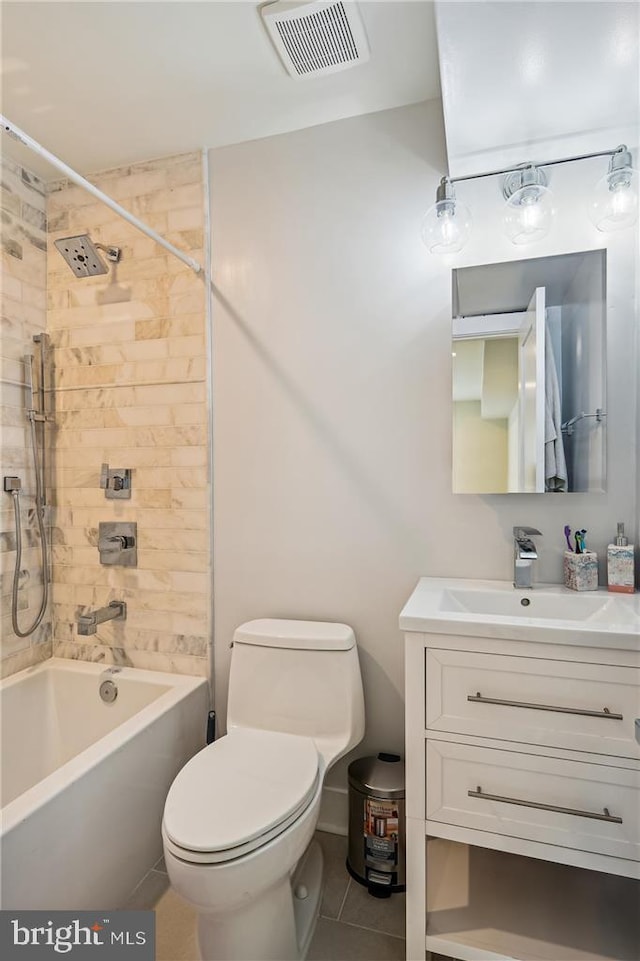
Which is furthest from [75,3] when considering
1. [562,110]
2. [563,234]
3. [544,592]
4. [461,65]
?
[544,592]

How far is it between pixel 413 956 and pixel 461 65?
218cm

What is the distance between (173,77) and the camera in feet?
5.12

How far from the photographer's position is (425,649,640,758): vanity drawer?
3.58ft

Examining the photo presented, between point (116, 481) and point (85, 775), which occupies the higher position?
point (116, 481)

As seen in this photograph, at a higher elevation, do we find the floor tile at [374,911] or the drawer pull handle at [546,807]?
the drawer pull handle at [546,807]

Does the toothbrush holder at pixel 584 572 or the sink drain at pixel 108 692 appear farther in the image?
the sink drain at pixel 108 692

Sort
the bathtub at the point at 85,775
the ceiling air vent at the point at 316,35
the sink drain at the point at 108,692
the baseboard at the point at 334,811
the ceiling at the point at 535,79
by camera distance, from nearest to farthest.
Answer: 1. the ceiling at the point at 535,79
2. the bathtub at the point at 85,775
3. the ceiling air vent at the point at 316,35
4. the baseboard at the point at 334,811
5. the sink drain at the point at 108,692

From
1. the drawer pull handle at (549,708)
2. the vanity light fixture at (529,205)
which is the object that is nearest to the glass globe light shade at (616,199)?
the vanity light fixture at (529,205)

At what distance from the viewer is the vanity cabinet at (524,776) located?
1092 mm

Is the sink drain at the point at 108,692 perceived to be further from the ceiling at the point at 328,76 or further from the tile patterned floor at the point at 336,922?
the ceiling at the point at 328,76

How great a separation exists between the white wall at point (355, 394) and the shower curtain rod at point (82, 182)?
0.48 feet

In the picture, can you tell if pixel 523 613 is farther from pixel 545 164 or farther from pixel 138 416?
pixel 138 416

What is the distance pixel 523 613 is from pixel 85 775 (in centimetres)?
127

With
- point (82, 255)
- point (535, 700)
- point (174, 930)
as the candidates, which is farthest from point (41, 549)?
point (535, 700)
